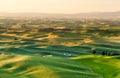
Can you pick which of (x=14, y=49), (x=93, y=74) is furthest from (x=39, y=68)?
(x=14, y=49)

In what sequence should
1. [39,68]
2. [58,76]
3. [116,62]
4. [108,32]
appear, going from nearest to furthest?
[58,76] < [39,68] < [116,62] < [108,32]

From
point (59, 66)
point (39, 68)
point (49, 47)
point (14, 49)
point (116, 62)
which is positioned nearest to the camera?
point (39, 68)

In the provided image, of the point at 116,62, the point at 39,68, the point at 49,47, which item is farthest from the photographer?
the point at 49,47

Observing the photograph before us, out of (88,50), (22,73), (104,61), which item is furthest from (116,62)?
(88,50)

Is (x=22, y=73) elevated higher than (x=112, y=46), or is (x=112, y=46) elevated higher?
(x=22, y=73)

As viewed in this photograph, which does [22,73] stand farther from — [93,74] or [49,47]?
[49,47]

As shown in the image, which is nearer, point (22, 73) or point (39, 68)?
point (22, 73)

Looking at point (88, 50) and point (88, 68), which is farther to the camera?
point (88, 50)

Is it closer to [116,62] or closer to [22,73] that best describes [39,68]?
[22,73]

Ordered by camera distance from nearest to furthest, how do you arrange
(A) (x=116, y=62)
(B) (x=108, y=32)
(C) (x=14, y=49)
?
(A) (x=116, y=62) → (C) (x=14, y=49) → (B) (x=108, y=32)
